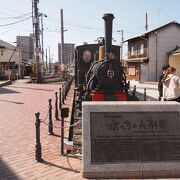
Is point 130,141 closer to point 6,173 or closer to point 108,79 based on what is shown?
point 6,173

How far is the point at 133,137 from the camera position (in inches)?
203

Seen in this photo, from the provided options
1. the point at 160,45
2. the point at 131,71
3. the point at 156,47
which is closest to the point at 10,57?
the point at 131,71

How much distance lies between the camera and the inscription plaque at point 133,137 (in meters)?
5.05

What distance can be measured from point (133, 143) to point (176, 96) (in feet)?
13.5

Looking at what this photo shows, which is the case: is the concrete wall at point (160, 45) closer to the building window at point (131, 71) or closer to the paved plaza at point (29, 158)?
the building window at point (131, 71)

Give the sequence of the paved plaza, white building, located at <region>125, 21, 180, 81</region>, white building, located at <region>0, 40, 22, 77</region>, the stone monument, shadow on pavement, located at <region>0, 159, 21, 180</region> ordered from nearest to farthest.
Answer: the stone monument → shadow on pavement, located at <region>0, 159, 21, 180</region> → the paved plaza → white building, located at <region>125, 21, 180, 81</region> → white building, located at <region>0, 40, 22, 77</region>

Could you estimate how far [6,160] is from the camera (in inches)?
242

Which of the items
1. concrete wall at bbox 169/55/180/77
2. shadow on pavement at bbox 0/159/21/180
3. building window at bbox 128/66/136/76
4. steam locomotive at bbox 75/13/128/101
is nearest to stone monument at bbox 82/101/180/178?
shadow on pavement at bbox 0/159/21/180

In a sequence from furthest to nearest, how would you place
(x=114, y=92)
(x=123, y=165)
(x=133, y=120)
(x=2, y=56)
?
(x=2, y=56) < (x=114, y=92) < (x=133, y=120) < (x=123, y=165)

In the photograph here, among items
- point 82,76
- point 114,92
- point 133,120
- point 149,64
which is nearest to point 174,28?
point 149,64

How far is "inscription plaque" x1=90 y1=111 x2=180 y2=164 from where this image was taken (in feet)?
16.6

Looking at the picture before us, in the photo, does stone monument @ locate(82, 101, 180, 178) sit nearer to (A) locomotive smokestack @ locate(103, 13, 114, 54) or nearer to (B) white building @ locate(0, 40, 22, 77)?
(A) locomotive smokestack @ locate(103, 13, 114, 54)

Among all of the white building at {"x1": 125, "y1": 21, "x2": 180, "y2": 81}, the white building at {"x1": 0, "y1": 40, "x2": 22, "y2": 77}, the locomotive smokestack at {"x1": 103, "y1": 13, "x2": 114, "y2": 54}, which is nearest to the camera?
the locomotive smokestack at {"x1": 103, "y1": 13, "x2": 114, "y2": 54}

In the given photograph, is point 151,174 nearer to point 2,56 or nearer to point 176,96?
point 176,96
